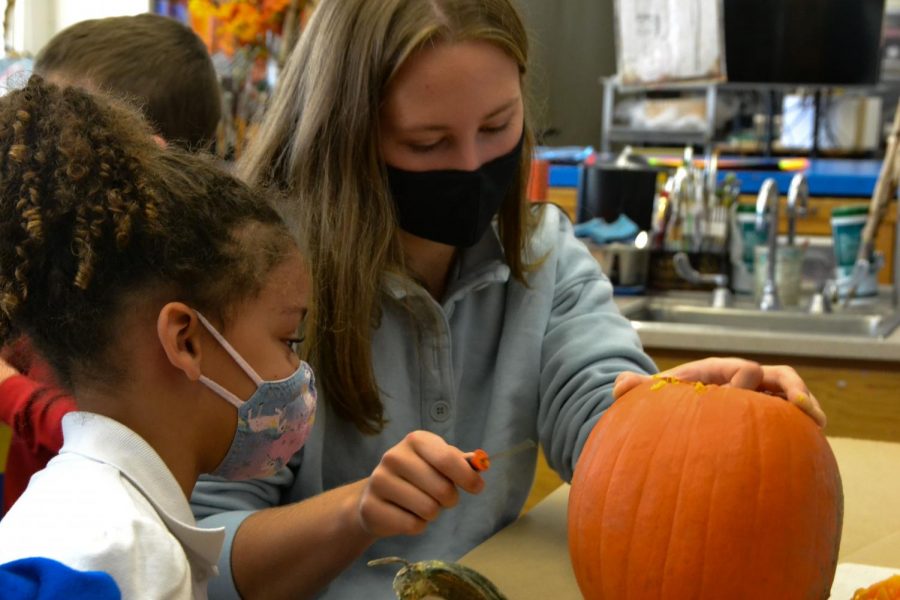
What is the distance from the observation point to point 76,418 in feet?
3.07

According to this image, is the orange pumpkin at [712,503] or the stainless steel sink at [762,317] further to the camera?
the stainless steel sink at [762,317]

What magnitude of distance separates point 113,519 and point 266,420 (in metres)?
0.24

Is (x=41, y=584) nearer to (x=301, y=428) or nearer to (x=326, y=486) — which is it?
(x=301, y=428)

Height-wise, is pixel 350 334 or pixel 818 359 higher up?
pixel 350 334

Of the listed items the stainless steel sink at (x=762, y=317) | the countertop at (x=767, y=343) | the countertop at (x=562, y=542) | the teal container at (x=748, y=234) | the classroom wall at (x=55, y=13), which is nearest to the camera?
the countertop at (x=562, y=542)

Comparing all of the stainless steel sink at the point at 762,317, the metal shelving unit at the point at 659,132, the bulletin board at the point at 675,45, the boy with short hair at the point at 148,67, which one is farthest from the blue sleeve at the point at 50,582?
the metal shelving unit at the point at 659,132

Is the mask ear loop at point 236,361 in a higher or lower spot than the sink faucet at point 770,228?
higher

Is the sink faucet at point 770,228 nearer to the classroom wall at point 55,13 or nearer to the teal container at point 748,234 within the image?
the teal container at point 748,234

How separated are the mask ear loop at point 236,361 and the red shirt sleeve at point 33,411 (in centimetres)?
42

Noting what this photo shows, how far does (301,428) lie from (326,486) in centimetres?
31

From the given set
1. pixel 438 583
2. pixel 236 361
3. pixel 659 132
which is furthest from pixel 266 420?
pixel 659 132

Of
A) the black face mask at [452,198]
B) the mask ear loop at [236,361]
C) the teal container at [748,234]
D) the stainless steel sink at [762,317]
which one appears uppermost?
the black face mask at [452,198]

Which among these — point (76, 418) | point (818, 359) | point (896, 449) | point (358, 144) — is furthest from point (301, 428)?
point (818, 359)

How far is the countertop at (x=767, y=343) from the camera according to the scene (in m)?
2.32
